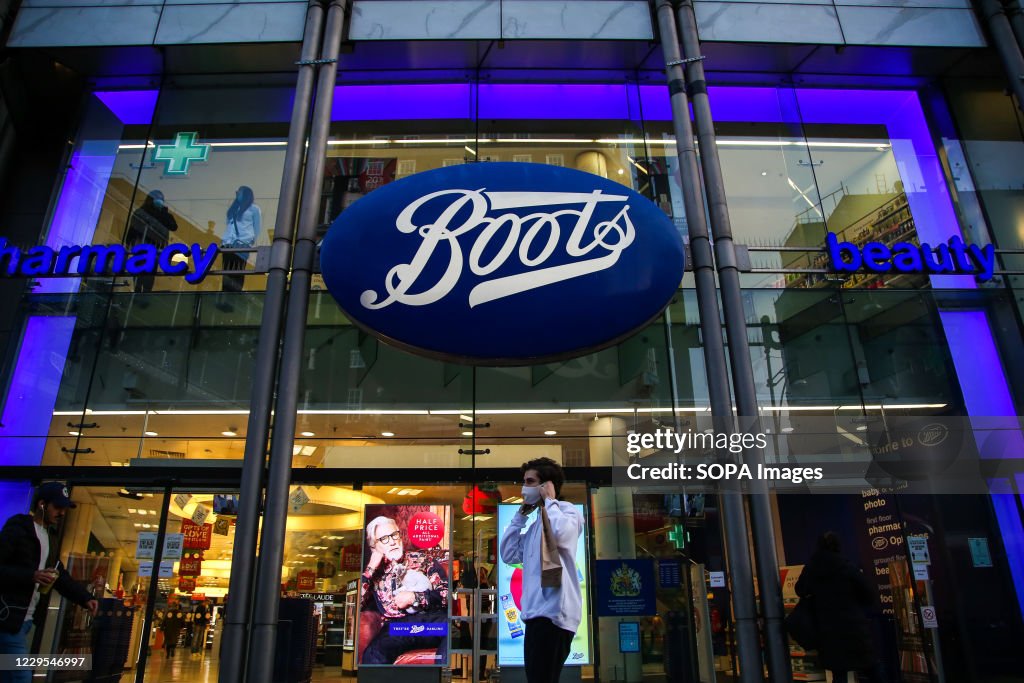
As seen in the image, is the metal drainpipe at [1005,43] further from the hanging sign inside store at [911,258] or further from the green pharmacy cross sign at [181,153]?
the green pharmacy cross sign at [181,153]

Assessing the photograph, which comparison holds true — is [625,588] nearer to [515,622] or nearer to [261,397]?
Answer: [515,622]

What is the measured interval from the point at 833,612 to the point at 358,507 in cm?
503

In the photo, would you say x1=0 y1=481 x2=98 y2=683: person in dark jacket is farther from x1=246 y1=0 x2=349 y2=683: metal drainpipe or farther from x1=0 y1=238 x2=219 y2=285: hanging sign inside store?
x1=0 y1=238 x2=219 y2=285: hanging sign inside store

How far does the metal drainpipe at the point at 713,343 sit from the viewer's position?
5.68 metres

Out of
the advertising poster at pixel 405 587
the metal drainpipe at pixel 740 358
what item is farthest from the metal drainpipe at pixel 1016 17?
the advertising poster at pixel 405 587

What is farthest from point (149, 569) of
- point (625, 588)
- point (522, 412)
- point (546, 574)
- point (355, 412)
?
point (546, 574)

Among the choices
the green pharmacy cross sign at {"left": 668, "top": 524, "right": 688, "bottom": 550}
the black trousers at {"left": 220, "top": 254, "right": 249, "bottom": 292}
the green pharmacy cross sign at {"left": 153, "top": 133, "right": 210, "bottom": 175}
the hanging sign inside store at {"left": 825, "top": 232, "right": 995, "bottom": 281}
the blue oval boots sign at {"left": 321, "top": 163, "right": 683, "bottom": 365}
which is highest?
the green pharmacy cross sign at {"left": 153, "top": 133, "right": 210, "bottom": 175}

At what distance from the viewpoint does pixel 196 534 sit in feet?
26.0

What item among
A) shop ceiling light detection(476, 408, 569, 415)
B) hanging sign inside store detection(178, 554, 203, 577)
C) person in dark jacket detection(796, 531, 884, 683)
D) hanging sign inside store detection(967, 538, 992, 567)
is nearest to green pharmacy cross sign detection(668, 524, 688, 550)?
shop ceiling light detection(476, 408, 569, 415)

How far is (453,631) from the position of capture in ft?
24.5

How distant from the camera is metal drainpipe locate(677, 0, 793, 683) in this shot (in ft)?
18.5

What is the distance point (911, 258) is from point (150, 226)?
31.8 ft

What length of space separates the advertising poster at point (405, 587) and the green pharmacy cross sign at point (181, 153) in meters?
5.47

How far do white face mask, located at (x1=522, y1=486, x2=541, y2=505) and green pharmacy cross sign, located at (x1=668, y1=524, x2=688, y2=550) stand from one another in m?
4.02
